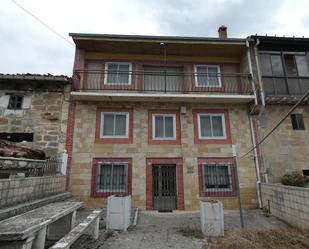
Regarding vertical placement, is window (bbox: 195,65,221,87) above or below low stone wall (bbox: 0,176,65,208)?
above

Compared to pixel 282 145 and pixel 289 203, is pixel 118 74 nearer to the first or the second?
pixel 282 145

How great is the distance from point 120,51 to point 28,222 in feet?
29.9

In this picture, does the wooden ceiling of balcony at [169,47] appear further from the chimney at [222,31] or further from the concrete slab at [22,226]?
the concrete slab at [22,226]

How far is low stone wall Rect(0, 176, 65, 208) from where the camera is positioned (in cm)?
467

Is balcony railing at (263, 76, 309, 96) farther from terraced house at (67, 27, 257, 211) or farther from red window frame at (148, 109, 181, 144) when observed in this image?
red window frame at (148, 109, 181, 144)

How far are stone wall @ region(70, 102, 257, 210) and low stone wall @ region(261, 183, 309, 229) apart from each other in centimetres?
117

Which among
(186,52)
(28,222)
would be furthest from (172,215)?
(186,52)

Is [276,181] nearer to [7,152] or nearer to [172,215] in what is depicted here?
[172,215]

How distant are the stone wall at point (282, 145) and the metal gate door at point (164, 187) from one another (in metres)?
4.25

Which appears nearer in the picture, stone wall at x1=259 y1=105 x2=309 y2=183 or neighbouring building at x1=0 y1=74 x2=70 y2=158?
neighbouring building at x1=0 y1=74 x2=70 y2=158

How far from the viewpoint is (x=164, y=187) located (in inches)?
364

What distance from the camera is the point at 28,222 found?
3.34 m

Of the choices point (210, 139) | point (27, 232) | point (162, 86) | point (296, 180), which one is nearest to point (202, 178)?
point (210, 139)

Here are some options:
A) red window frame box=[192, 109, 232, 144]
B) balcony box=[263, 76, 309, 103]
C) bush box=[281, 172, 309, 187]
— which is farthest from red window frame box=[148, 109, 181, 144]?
bush box=[281, 172, 309, 187]
